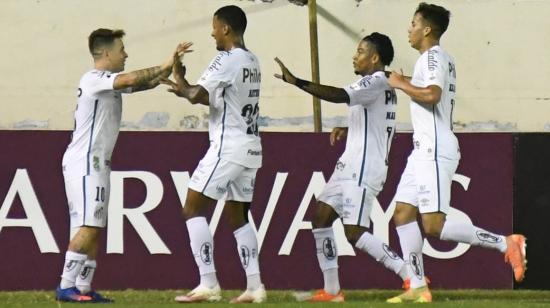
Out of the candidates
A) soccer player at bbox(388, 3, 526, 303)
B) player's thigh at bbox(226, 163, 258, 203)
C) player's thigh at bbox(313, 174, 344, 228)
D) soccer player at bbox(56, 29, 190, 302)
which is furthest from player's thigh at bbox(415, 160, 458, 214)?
soccer player at bbox(56, 29, 190, 302)

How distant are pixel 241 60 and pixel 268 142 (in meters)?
2.70

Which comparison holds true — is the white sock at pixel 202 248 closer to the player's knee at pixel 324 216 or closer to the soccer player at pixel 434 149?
the player's knee at pixel 324 216

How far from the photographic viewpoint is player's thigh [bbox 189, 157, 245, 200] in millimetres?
11695

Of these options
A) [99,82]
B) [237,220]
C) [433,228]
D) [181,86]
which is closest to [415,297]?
[433,228]

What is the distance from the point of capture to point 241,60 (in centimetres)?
1180

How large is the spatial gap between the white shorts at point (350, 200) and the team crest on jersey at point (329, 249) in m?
0.20

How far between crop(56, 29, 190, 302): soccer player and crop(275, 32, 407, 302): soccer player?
163cm

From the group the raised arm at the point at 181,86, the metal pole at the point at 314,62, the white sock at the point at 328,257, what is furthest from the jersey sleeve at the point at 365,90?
the metal pole at the point at 314,62

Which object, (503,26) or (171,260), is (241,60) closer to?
(171,260)

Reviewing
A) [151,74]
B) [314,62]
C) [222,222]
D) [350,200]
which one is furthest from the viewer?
[314,62]

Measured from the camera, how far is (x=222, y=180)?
11719mm

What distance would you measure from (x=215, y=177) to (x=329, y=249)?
118 centimetres

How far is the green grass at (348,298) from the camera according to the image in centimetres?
1134

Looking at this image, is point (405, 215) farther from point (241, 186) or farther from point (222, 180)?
point (222, 180)
